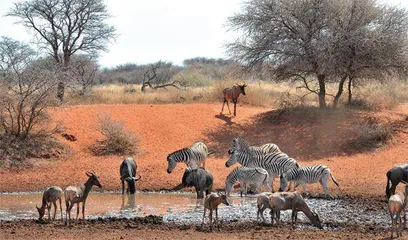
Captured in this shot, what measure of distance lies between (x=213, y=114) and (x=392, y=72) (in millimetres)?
8199

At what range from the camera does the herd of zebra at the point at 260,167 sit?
20000 millimetres

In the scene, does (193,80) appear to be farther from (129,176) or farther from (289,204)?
(289,204)

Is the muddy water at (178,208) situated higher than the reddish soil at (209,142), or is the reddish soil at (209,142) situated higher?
the reddish soil at (209,142)

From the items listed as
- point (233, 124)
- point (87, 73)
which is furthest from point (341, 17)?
point (87, 73)

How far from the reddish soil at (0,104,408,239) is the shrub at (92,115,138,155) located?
41 centimetres

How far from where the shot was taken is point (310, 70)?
30.5 m

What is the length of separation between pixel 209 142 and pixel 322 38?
662 cm

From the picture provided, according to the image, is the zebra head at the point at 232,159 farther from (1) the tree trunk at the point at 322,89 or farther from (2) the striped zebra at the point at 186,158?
(1) the tree trunk at the point at 322,89

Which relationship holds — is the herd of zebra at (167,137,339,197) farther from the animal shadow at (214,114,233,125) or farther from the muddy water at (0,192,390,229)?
the animal shadow at (214,114,233,125)

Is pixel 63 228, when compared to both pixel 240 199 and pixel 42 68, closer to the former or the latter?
pixel 240 199

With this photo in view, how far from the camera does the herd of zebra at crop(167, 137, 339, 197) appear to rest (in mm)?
20000

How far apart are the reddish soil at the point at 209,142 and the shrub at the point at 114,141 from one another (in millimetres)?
412

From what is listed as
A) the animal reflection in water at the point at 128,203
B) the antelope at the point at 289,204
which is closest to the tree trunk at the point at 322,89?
the animal reflection in water at the point at 128,203

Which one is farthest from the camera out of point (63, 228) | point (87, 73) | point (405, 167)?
point (87, 73)
